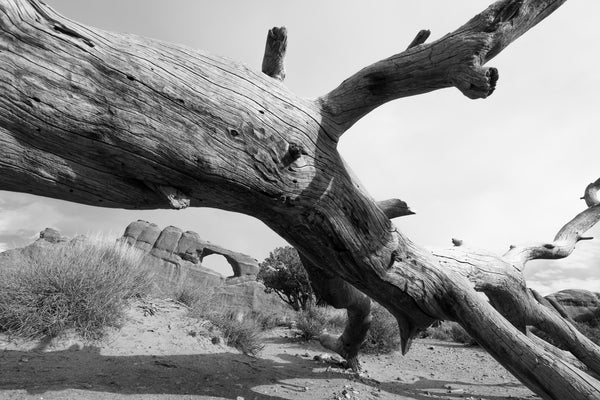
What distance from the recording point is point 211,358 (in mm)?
6316

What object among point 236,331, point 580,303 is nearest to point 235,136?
point 236,331

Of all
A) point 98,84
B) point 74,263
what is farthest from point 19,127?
point 74,263

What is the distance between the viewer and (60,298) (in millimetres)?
6371

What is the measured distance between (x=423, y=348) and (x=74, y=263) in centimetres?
964

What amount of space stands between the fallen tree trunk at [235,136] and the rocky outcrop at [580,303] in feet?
66.5

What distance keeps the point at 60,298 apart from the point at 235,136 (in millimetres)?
5214

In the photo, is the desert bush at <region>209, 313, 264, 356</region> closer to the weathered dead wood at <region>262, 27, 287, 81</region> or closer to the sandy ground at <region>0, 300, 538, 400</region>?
the sandy ground at <region>0, 300, 538, 400</region>

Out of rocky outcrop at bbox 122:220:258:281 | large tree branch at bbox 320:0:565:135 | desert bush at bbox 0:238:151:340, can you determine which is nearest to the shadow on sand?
desert bush at bbox 0:238:151:340

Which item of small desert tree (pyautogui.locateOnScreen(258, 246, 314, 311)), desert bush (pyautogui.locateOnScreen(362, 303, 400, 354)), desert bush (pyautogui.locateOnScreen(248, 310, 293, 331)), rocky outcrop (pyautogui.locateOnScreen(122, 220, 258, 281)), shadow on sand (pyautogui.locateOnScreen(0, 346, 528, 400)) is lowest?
shadow on sand (pyautogui.locateOnScreen(0, 346, 528, 400))

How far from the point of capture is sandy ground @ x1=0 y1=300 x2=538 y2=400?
462 cm

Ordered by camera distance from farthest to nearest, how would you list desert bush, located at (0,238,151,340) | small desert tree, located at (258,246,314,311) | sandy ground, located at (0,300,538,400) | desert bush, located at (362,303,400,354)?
small desert tree, located at (258,246,314,311), desert bush, located at (362,303,400,354), desert bush, located at (0,238,151,340), sandy ground, located at (0,300,538,400)

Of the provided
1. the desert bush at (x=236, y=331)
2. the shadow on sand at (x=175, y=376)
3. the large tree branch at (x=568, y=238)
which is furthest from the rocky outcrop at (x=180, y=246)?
the large tree branch at (x=568, y=238)

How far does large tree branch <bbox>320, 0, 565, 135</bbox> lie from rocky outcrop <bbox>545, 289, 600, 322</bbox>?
21.2 m

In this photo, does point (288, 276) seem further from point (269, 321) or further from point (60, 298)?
point (60, 298)
